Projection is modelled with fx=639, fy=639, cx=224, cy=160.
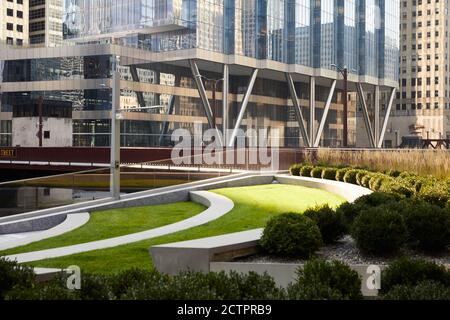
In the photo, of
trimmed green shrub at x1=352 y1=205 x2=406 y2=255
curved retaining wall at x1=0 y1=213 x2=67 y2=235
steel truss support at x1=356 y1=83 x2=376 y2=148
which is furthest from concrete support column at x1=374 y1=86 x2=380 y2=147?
trimmed green shrub at x1=352 y1=205 x2=406 y2=255

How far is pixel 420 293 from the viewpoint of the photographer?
7176 mm

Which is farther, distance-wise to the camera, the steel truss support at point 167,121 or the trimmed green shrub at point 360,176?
the steel truss support at point 167,121

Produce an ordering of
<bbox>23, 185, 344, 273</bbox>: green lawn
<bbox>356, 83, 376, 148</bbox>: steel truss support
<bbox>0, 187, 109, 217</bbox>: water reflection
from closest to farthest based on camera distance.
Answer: <bbox>23, 185, 344, 273</bbox>: green lawn < <bbox>0, 187, 109, 217</bbox>: water reflection < <bbox>356, 83, 376, 148</bbox>: steel truss support

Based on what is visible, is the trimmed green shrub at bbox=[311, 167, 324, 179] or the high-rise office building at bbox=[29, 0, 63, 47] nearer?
the trimmed green shrub at bbox=[311, 167, 324, 179]

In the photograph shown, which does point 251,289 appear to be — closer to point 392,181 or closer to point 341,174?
point 392,181

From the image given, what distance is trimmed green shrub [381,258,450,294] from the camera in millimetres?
8555

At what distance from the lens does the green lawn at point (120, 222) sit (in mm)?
18375

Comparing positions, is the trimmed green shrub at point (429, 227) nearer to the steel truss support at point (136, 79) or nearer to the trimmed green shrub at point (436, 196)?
the trimmed green shrub at point (436, 196)

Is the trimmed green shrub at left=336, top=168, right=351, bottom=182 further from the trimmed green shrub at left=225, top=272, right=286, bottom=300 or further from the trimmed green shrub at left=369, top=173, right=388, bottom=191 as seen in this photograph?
the trimmed green shrub at left=225, top=272, right=286, bottom=300

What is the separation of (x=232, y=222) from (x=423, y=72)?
512ft

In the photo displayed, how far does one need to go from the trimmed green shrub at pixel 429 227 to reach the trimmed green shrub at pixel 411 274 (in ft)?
10.1

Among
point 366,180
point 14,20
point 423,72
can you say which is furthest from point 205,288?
point 423,72

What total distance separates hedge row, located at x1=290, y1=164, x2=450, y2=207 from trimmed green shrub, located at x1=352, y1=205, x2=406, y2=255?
3816 millimetres

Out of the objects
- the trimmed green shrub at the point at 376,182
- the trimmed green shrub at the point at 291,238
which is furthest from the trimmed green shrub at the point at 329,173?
the trimmed green shrub at the point at 291,238
